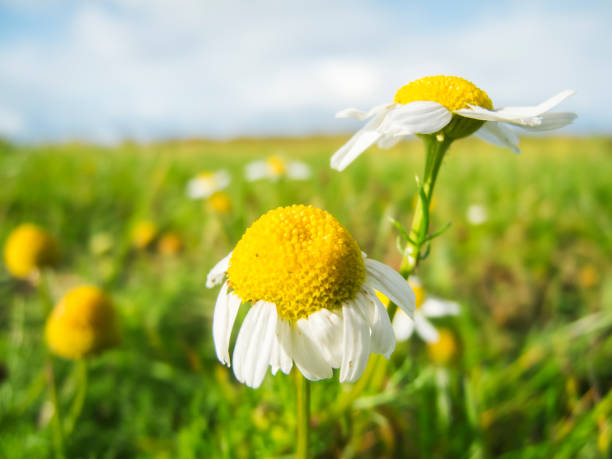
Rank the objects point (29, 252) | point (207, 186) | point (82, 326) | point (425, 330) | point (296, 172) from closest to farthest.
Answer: point (82, 326), point (425, 330), point (29, 252), point (296, 172), point (207, 186)

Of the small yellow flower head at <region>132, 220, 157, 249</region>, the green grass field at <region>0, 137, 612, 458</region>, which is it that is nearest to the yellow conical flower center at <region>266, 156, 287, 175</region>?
the green grass field at <region>0, 137, 612, 458</region>

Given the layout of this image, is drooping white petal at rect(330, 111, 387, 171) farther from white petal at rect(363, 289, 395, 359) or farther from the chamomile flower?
white petal at rect(363, 289, 395, 359)

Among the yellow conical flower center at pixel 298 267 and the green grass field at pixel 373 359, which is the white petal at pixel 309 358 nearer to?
the yellow conical flower center at pixel 298 267

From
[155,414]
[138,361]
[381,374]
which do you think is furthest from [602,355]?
[138,361]

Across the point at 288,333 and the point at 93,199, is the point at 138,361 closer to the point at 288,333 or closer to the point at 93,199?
the point at 288,333

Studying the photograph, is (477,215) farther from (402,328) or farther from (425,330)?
(402,328)

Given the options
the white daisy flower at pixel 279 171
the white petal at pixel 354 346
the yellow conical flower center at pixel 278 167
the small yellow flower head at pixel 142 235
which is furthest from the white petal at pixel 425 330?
the small yellow flower head at pixel 142 235

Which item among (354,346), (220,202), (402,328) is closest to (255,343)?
(354,346)

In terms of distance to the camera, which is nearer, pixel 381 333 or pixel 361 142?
pixel 381 333
